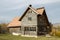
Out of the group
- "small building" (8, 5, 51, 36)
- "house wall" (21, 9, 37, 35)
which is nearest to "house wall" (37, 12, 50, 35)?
"small building" (8, 5, 51, 36)

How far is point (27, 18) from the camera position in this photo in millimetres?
54094

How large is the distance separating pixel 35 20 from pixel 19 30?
9.08m

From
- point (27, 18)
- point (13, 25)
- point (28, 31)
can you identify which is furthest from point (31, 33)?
point (13, 25)

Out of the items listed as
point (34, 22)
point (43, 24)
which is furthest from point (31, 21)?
point (43, 24)

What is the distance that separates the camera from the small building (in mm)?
51644

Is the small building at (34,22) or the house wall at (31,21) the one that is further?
the house wall at (31,21)

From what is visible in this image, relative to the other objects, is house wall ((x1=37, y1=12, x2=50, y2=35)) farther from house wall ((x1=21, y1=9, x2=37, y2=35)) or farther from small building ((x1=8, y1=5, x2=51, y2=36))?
house wall ((x1=21, y1=9, x2=37, y2=35))

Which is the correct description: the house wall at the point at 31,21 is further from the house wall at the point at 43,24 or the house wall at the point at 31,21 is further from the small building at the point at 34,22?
the house wall at the point at 43,24

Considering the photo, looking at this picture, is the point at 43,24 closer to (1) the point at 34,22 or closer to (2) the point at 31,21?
(1) the point at 34,22

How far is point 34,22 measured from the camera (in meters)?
52.3

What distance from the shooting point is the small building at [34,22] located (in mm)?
51644

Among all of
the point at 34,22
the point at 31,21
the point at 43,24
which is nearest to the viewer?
the point at 34,22

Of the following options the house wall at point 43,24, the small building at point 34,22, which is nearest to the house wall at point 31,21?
the small building at point 34,22

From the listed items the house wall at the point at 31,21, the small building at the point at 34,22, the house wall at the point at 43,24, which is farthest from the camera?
the house wall at the point at 43,24
